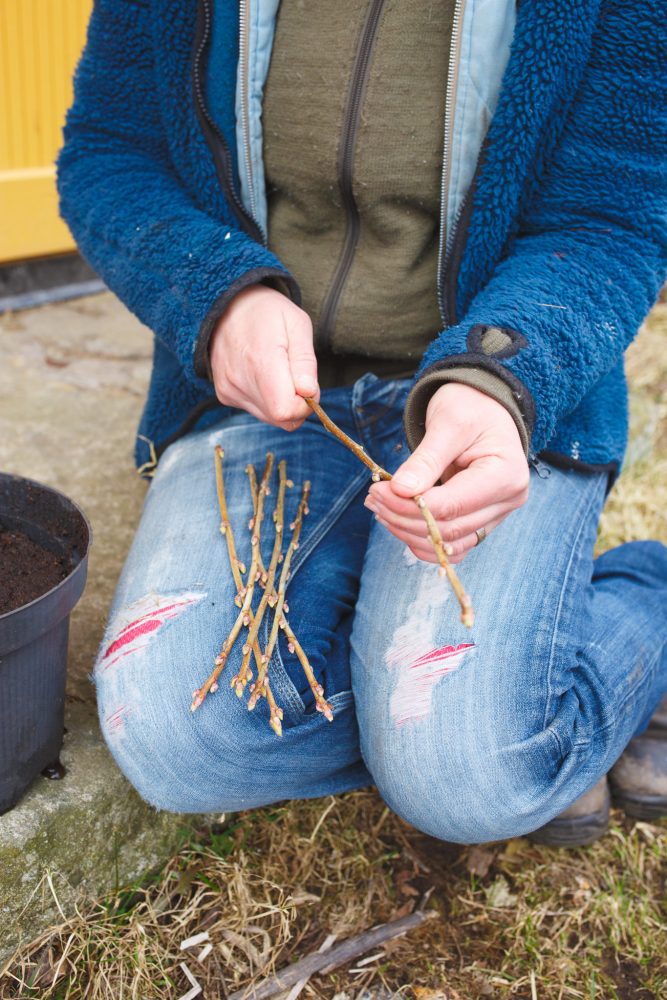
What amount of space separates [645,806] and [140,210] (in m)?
1.19

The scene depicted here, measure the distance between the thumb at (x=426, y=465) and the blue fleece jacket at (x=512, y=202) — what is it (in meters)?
0.13

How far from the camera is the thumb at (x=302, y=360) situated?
3.79ft

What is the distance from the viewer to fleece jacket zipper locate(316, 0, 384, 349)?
4.28 feet

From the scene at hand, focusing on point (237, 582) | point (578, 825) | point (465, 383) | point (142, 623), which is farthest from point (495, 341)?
point (578, 825)

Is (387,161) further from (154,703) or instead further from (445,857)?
(445,857)

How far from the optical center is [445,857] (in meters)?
1.44

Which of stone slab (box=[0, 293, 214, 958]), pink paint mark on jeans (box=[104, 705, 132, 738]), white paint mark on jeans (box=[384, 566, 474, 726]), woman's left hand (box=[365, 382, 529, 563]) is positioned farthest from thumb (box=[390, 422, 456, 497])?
stone slab (box=[0, 293, 214, 958])

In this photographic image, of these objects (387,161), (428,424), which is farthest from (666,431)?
(428,424)

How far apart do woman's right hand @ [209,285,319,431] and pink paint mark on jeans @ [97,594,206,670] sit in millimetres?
278

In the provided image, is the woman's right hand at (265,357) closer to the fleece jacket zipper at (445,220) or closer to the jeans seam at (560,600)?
the fleece jacket zipper at (445,220)

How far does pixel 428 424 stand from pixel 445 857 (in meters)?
0.72

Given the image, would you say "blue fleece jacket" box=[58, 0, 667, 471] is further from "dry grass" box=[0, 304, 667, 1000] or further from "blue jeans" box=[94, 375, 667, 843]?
"dry grass" box=[0, 304, 667, 1000]

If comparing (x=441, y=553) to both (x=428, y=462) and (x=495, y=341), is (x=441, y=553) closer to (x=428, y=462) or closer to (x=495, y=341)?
(x=428, y=462)

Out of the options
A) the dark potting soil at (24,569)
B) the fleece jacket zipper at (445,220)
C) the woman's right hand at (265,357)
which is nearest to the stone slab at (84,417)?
the dark potting soil at (24,569)
